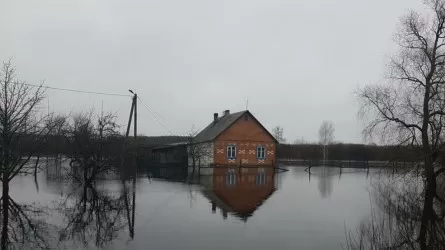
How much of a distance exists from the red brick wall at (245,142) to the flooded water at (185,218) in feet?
85.9

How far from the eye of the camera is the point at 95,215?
1248cm

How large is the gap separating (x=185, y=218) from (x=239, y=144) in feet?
114

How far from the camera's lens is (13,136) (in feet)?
49.1

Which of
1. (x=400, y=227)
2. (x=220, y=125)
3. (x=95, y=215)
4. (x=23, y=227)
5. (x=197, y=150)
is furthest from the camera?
(x=220, y=125)

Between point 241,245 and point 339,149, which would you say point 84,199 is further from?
point 339,149

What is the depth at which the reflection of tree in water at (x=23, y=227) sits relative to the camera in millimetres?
8820

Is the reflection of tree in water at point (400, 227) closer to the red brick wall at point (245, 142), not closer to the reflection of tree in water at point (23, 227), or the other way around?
the reflection of tree in water at point (23, 227)

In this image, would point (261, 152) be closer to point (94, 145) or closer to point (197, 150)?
point (197, 150)

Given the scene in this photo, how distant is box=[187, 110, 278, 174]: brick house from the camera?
4566 centimetres

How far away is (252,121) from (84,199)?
33.6m

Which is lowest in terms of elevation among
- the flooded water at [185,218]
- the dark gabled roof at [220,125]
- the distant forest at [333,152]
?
the flooded water at [185,218]

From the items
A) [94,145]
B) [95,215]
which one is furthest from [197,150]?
[95,215]

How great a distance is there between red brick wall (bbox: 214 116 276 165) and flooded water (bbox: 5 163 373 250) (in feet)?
85.9

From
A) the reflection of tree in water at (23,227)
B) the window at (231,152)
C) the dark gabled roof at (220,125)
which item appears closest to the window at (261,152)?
the dark gabled roof at (220,125)
